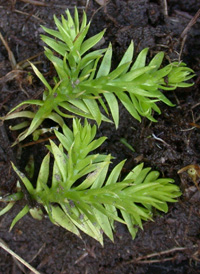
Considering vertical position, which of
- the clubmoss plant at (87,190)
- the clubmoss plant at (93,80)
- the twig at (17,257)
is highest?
the clubmoss plant at (93,80)

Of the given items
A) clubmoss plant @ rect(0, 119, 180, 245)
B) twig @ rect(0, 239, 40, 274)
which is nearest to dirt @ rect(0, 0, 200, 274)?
twig @ rect(0, 239, 40, 274)

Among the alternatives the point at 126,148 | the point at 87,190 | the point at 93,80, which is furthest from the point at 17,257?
the point at 93,80

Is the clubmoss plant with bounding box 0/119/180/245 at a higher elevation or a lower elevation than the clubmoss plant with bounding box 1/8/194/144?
lower

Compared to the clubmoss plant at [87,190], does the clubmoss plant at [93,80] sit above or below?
above

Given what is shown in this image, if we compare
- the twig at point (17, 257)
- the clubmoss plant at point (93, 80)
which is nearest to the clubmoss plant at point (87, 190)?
the clubmoss plant at point (93, 80)

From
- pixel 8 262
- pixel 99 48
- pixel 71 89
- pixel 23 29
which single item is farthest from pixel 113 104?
pixel 8 262

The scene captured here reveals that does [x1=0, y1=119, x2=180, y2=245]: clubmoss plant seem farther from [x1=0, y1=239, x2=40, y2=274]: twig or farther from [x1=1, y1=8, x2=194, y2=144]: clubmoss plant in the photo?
[x1=0, y1=239, x2=40, y2=274]: twig

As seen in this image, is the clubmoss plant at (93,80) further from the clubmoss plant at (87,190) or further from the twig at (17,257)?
the twig at (17,257)
